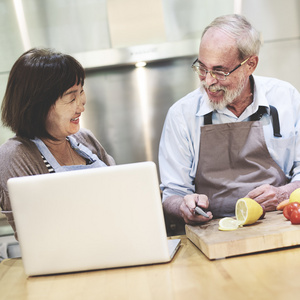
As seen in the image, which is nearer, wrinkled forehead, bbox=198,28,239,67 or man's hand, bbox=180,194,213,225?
man's hand, bbox=180,194,213,225

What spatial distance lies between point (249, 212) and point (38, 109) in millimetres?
889

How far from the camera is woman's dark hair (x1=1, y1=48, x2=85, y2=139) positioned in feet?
5.83

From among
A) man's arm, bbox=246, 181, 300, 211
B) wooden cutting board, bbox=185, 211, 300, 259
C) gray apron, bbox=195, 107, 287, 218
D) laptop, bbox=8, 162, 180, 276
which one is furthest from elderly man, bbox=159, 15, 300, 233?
laptop, bbox=8, 162, 180, 276

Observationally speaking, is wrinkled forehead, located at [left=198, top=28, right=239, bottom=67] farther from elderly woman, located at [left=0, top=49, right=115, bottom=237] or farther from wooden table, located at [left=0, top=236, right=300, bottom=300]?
wooden table, located at [left=0, top=236, right=300, bottom=300]

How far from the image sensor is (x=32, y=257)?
141 cm

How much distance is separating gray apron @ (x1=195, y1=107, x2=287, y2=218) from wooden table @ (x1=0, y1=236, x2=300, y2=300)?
1.84 ft

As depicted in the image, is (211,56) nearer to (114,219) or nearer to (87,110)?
(114,219)

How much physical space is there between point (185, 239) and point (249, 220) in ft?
0.82

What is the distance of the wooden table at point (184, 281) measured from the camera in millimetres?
1142

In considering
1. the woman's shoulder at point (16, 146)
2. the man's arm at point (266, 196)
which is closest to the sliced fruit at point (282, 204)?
the man's arm at point (266, 196)

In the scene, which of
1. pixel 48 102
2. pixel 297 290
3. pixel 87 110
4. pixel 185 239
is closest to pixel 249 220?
pixel 185 239

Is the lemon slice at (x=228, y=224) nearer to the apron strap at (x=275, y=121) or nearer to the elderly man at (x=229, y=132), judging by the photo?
the elderly man at (x=229, y=132)

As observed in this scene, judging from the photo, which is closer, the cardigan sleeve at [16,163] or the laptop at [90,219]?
the laptop at [90,219]

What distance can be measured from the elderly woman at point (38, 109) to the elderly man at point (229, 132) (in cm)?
48
